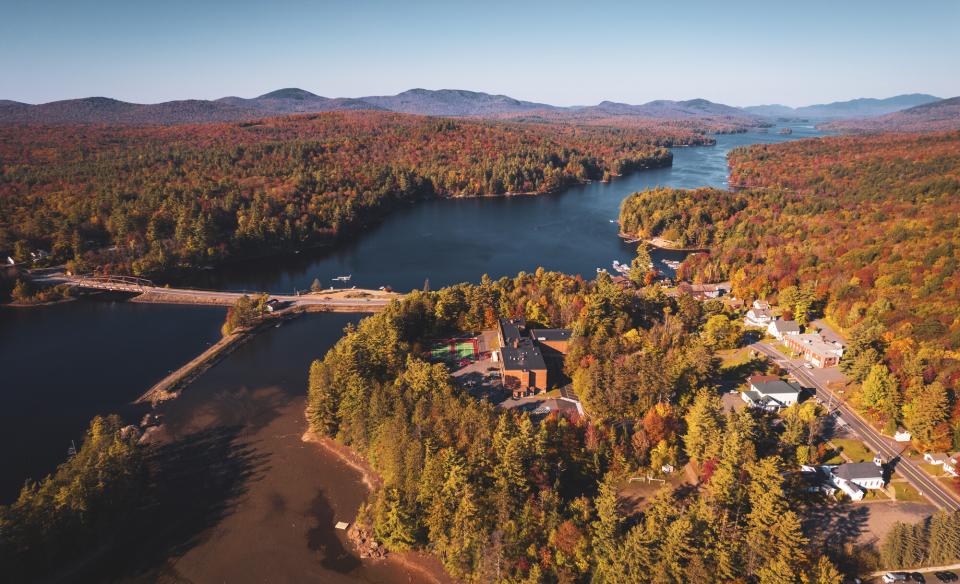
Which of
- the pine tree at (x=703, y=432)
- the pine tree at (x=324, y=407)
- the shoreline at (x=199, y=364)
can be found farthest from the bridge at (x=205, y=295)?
the pine tree at (x=703, y=432)

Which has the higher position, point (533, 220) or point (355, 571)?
point (533, 220)

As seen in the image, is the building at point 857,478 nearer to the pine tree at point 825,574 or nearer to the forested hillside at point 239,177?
the pine tree at point 825,574

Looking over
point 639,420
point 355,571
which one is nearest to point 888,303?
point 639,420

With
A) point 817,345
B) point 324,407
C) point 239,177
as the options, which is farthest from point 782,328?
point 239,177

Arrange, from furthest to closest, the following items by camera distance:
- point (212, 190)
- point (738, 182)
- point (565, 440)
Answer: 1. point (738, 182)
2. point (212, 190)
3. point (565, 440)

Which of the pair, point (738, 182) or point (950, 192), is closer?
point (950, 192)

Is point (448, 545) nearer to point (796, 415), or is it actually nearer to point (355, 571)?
point (355, 571)

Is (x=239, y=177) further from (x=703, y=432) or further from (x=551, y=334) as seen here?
(x=703, y=432)

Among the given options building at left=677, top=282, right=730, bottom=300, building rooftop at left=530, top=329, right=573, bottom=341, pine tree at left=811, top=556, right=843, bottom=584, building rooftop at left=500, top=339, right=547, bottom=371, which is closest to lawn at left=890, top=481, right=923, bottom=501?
pine tree at left=811, top=556, right=843, bottom=584
